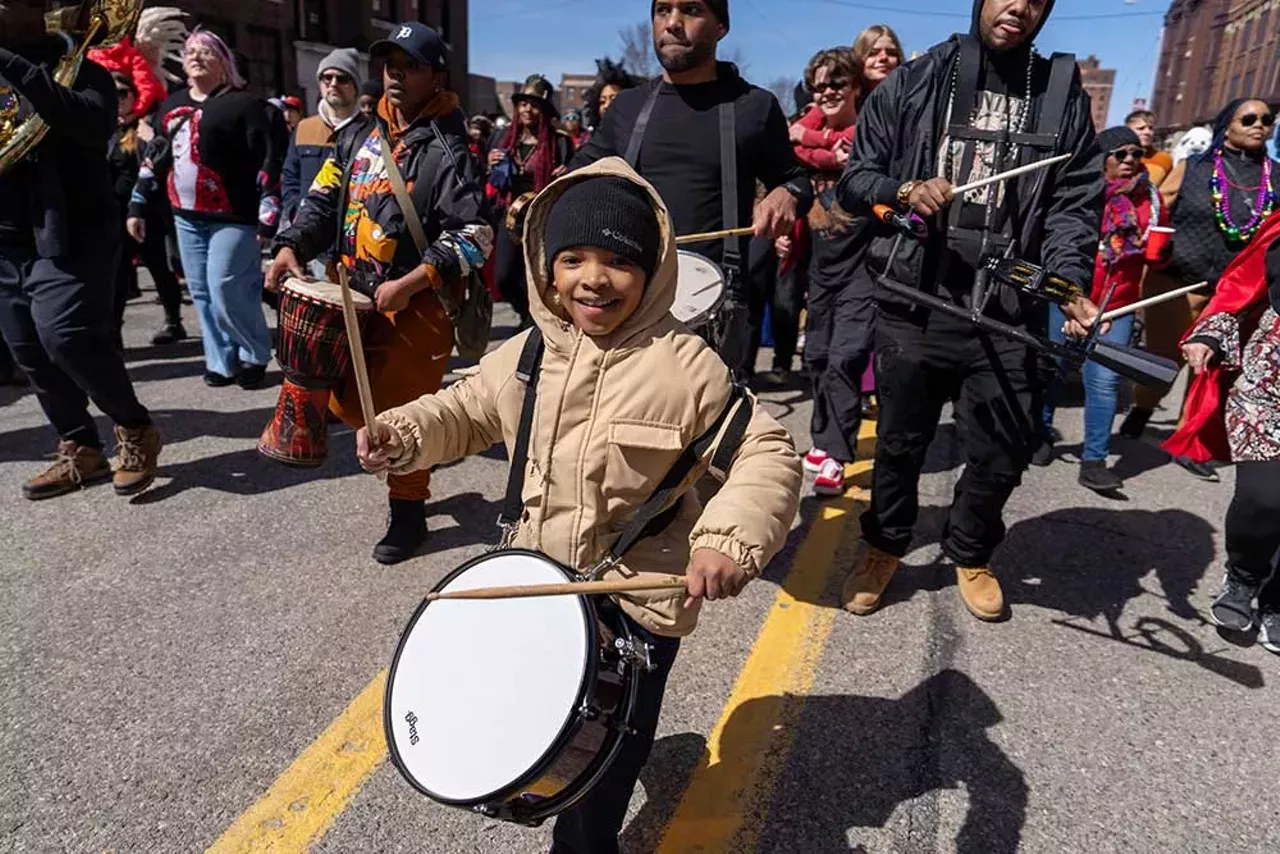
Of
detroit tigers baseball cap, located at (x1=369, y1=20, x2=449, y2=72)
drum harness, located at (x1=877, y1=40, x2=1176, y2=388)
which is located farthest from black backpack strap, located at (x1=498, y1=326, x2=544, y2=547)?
detroit tigers baseball cap, located at (x1=369, y1=20, x2=449, y2=72)

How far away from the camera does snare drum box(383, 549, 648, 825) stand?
4.31 ft

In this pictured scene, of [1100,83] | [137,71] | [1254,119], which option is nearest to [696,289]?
[1254,119]

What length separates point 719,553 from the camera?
143 centimetres

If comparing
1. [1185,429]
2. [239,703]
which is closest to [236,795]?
[239,703]

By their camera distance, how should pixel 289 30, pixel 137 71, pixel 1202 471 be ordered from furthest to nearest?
1. pixel 289 30
2. pixel 137 71
3. pixel 1202 471

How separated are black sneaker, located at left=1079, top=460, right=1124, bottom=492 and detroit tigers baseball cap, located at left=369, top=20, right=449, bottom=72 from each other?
3.80 metres

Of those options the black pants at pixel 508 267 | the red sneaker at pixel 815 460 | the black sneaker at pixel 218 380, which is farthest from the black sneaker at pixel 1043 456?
the black sneaker at pixel 218 380

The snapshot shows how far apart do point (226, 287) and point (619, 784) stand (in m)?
4.60

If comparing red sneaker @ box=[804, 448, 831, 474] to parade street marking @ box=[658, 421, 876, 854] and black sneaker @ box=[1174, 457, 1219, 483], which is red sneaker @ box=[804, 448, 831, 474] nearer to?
parade street marking @ box=[658, 421, 876, 854]

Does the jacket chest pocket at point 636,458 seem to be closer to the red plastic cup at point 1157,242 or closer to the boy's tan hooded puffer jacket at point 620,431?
the boy's tan hooded puffer jacket at point 620,431

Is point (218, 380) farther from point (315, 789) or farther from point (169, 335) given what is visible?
point (315, 789)

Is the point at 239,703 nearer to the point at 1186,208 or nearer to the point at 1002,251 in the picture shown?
the point at 1002,251

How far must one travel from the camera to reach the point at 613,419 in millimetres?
1653

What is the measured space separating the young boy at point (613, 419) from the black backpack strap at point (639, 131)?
4.31ft
